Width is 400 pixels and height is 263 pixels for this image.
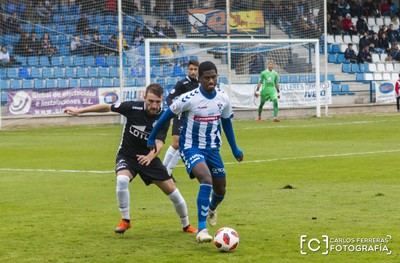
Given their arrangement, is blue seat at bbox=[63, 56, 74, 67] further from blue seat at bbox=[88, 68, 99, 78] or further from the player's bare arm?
the player's bare arm

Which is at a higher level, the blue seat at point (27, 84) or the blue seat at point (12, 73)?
the blue seat at point (12, 73)

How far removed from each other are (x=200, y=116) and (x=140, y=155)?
0.90m

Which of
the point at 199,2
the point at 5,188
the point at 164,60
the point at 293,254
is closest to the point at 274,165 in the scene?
the point at 5,188

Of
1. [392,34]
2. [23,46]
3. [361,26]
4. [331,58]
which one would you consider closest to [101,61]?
[23,46]

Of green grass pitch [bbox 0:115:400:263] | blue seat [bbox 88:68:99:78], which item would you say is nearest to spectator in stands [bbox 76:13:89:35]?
blue seat [bbox 88:68:99:78]

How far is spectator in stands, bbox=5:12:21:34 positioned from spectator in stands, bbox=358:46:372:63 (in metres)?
18.1

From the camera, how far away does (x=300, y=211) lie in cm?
1317

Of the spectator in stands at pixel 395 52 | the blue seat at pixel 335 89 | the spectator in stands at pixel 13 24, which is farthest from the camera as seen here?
the spectator in stands at pixel 395 52

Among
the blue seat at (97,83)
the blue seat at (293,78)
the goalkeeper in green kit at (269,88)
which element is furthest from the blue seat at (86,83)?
the blue seat at (293,78)

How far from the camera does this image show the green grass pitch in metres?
10.4

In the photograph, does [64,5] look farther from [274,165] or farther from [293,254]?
[293,254]

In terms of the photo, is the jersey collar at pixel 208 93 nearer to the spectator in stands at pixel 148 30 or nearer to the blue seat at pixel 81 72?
the blue seat at pixel 81 72

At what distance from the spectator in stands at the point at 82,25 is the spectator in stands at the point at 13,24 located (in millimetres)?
2242

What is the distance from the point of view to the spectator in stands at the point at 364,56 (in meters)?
48.8
